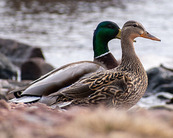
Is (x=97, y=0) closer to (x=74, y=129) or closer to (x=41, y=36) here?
(x=41, y=36)

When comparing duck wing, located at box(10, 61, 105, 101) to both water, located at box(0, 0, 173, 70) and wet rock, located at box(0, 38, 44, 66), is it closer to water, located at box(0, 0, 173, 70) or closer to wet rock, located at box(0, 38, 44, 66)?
water, located at box(0, 0, 173, 70)

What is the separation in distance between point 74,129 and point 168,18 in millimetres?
16399

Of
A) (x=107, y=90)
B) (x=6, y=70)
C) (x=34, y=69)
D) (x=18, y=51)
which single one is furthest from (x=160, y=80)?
(x=107, y=90)

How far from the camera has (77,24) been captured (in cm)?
1686

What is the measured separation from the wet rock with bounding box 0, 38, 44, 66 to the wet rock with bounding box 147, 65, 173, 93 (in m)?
3.34

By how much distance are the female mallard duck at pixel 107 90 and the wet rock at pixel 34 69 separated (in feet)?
17.8

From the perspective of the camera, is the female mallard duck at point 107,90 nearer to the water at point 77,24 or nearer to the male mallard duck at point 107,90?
the male mallard duck at point 107,90

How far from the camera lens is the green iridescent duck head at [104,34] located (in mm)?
5234

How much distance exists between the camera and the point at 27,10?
2089 centimetres

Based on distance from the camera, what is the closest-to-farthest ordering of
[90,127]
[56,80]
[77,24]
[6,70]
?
[90,127] < [56,80] < [6,70] < [77,24]

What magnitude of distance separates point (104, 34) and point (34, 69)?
4.60 metres

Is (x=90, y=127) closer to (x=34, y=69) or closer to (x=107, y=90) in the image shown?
(x=107, y=90)

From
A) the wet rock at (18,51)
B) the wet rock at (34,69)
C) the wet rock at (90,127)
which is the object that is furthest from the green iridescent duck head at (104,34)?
the wet rock at (18,51)

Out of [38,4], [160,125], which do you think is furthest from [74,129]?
[38,4]
